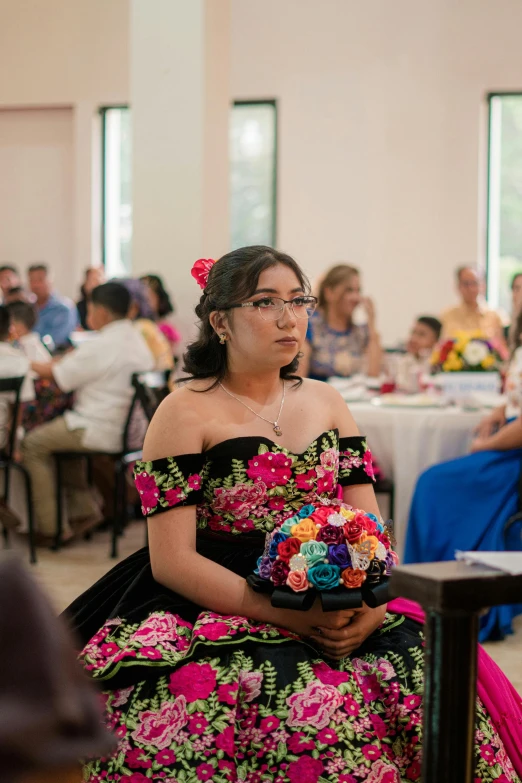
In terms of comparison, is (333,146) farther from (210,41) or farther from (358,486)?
(358,486)

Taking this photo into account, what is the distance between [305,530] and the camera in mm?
1854

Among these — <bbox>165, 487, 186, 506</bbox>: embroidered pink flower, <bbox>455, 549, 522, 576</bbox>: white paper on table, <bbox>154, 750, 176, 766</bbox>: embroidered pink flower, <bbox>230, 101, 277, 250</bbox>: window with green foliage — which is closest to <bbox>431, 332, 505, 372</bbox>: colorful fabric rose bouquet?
<bbox>165, 487, 186, 506</bbox>: embroidered pink flower

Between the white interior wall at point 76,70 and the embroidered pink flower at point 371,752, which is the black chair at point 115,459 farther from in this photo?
the white interior wall at point 76,70

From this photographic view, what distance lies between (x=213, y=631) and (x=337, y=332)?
3.95 m

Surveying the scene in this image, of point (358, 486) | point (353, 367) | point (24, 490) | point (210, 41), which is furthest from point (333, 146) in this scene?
point (358, 486)

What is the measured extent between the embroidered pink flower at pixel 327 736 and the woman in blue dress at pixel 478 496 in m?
2.34

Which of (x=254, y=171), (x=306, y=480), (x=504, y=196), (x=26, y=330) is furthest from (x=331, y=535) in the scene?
(x=254, y=171)

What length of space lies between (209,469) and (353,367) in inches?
145

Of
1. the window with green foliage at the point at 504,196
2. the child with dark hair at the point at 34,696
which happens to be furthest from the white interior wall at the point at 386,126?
the child with dark hair at the point at 34,696

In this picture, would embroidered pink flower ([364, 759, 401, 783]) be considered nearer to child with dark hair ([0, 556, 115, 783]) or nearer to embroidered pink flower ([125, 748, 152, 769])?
embroidered pink flower ([125, 748, 152, 769])

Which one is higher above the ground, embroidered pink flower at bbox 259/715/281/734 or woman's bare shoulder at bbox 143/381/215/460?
woman's bare shoulder at bbox 143/381/215/460

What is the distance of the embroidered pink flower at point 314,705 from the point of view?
1.69m

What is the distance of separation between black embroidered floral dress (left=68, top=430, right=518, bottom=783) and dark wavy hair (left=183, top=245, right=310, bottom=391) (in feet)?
0.77

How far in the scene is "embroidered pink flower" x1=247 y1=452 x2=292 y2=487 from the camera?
2.02 metres
